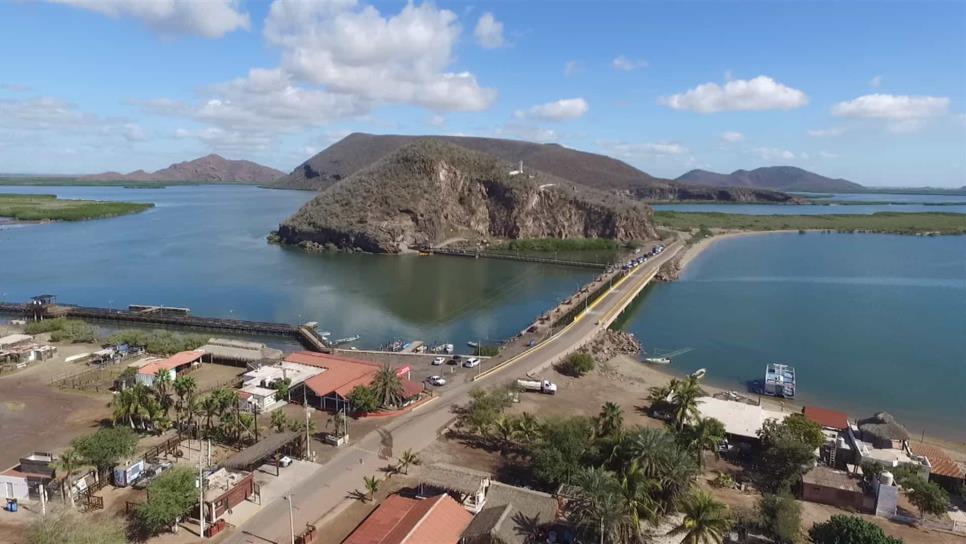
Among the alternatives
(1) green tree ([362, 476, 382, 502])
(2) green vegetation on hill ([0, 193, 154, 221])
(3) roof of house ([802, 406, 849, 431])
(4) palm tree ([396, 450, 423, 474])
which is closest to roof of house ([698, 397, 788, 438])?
(3) roof of house ([802, 406, 849, 431])

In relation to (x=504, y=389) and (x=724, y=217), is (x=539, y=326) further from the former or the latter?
(x=724, y=217)

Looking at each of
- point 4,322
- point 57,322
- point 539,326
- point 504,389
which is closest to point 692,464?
point 504,389

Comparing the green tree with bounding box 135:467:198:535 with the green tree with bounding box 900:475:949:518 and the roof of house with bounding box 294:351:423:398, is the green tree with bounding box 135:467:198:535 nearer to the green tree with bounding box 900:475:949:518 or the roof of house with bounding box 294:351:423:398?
the roof of house with bounding box 294:351:423:398

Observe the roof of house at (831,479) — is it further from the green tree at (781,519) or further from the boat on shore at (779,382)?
the boat on shore at (779,382)

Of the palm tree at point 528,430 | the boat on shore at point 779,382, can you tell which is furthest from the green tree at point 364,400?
the boat on shore at point 779,382

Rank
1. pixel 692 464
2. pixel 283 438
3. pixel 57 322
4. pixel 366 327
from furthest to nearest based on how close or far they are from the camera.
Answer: pixel 366 327 → pixel 57 322 → pixel 283 438 → pixel 692 464
